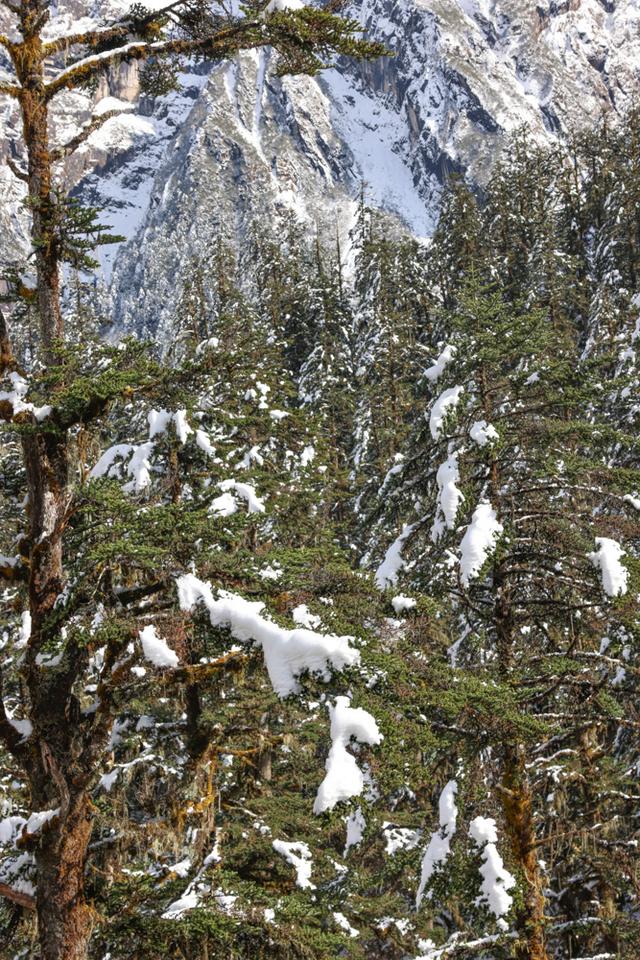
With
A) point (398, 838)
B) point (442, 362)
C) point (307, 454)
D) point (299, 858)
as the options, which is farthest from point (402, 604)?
point (307, 454)

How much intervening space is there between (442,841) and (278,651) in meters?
4.32

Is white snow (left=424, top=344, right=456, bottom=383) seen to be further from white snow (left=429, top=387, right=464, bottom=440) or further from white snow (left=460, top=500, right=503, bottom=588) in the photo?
white snow (left=460, top=500, right=503, bottom=588)

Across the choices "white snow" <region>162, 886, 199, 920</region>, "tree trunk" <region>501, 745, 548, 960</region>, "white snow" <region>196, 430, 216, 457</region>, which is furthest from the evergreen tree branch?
"tree trunk" <region>501, 745, 548, 960</region>

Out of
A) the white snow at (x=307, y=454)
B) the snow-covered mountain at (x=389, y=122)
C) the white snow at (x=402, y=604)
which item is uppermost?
the snow-covered mountain at (x=389, y=122)

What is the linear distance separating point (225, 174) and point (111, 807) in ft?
527

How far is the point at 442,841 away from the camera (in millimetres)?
7648

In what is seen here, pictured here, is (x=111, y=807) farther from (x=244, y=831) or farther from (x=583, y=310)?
(x=583, y=310)

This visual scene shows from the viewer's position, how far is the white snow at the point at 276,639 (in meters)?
4.50

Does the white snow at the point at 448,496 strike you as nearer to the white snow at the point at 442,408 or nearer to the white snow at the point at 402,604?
the white snow at the point at 442,408

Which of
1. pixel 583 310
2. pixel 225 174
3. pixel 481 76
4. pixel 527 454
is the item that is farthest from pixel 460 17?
pixel 527 454

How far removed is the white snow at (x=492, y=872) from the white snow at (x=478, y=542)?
8.20ft

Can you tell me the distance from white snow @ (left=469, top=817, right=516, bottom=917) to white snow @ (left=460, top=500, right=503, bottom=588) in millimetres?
2499

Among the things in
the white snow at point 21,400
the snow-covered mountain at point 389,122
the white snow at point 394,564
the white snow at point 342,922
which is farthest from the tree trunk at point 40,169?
the snow-covered mountain at point 389,122

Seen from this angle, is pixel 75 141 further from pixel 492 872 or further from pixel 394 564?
pixel 492 872
